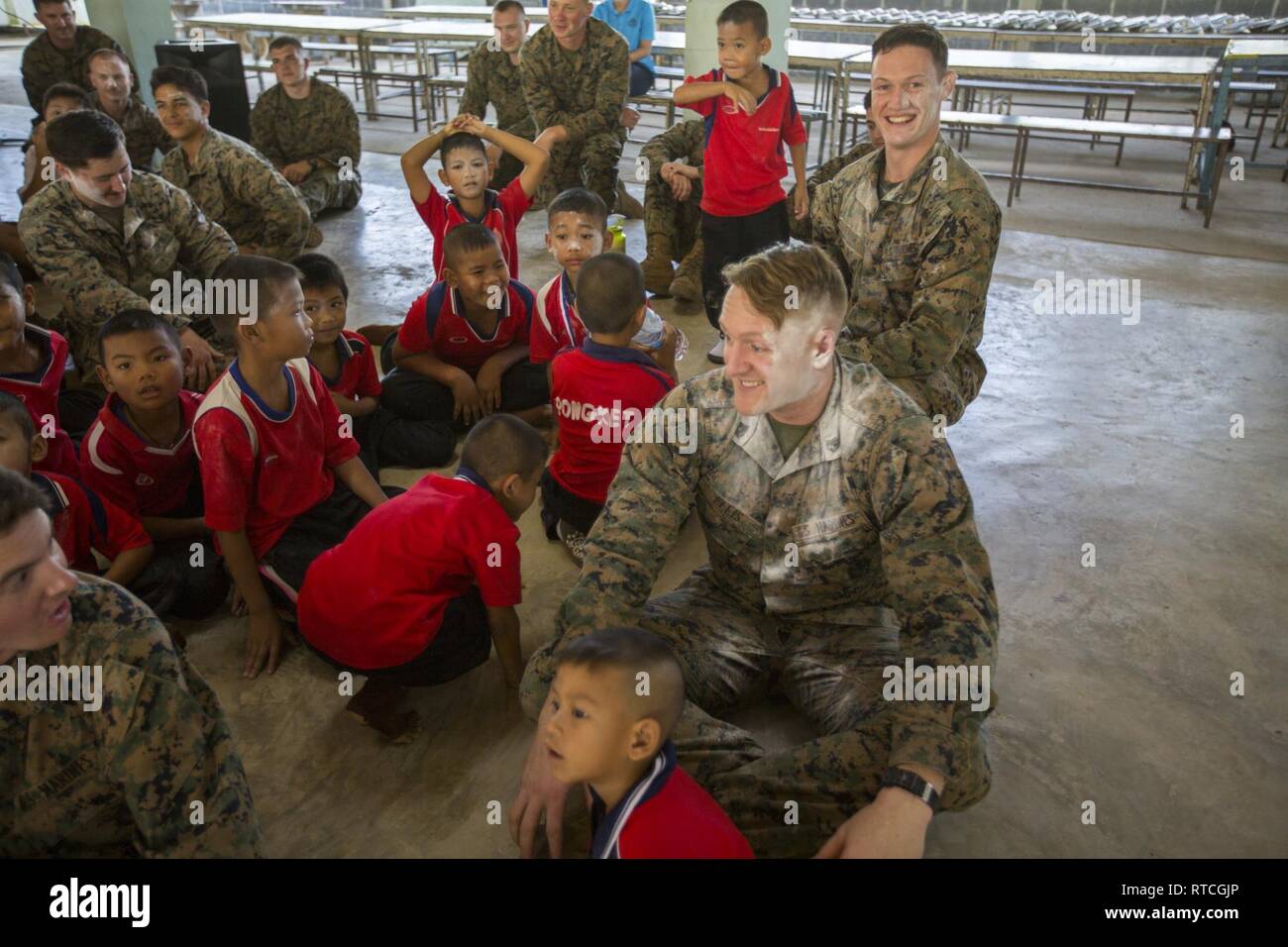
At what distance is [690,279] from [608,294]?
7.63ft

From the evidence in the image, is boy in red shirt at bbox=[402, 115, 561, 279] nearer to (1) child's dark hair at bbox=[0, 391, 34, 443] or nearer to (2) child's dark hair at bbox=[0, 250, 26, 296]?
(2) child's dark hair at bbox=[0, 250, 26, 296]

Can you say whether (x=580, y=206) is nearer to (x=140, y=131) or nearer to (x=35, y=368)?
(x=35, y=368)

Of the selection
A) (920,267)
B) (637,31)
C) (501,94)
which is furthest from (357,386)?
(637,31)

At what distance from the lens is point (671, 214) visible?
509 cm

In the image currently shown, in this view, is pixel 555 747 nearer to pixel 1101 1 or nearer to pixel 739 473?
pixel 739 473

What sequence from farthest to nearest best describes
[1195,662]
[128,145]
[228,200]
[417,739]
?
[128,145] → [228,200] → [1195,662] → [417,739]

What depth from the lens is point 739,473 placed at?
2033 millimetres

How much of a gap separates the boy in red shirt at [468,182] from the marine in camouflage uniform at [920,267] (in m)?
1.56

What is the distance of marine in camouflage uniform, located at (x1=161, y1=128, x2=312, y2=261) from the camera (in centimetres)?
466

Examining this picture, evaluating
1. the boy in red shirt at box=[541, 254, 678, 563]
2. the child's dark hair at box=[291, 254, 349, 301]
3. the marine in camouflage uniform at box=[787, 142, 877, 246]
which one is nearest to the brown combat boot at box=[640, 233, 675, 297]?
the marine in camouflage uniform at box=[787, 142, 877, 246]

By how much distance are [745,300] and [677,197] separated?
330cm

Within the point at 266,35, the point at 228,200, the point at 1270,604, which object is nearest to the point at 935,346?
the point at 1270,604

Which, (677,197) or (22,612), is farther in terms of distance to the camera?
(677,197)

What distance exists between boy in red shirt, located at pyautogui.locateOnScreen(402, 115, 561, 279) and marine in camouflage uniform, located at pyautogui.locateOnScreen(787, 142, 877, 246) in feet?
4.10
